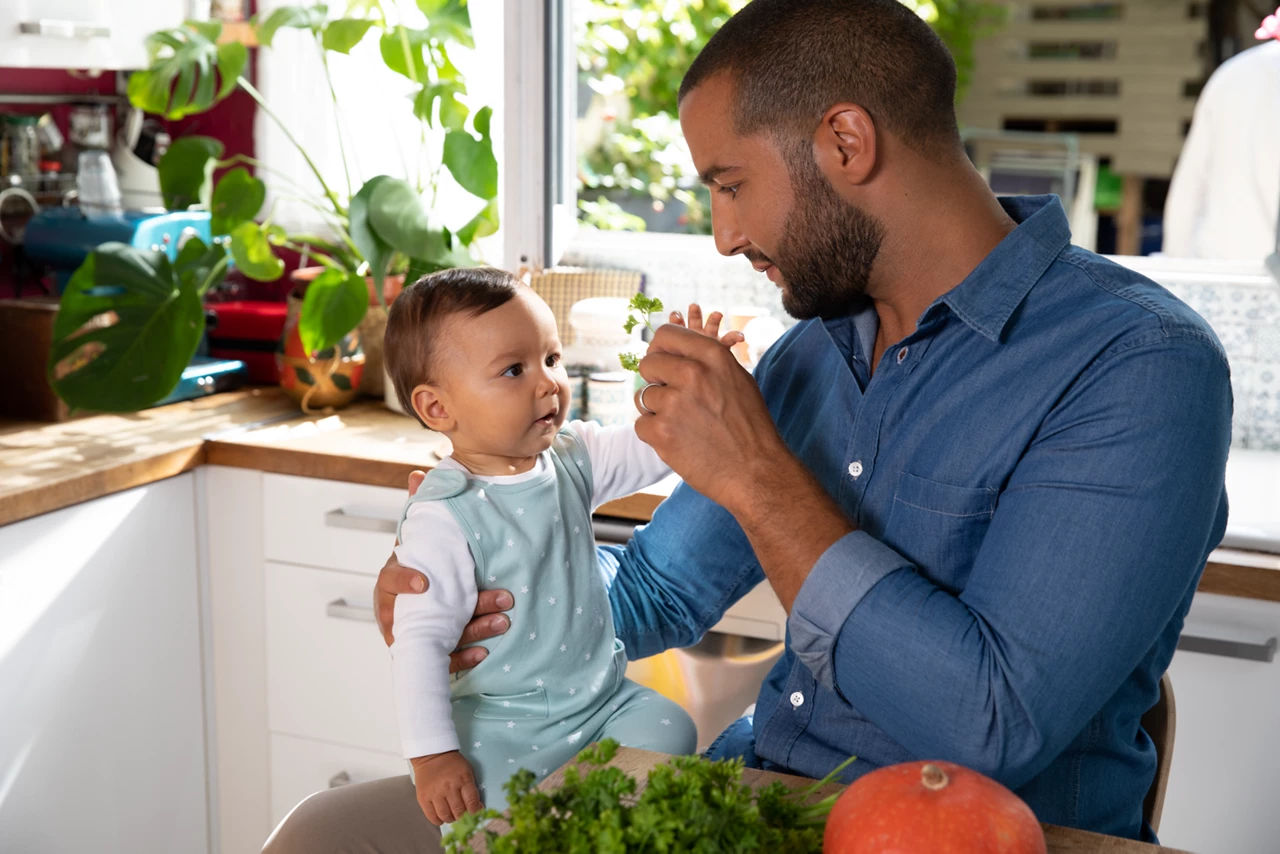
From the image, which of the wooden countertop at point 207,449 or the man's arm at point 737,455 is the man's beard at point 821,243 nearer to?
the man's arm at point 737,455

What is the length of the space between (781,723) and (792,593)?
0.91 feet

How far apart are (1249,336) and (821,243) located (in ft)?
4.42

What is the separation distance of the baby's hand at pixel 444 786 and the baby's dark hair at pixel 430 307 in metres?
0.37

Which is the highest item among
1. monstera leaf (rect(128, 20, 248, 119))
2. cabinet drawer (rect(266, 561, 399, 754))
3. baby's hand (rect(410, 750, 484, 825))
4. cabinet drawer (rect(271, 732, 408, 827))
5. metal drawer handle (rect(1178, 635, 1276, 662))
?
monstera leaf (rect(128, 20, 248, 119))

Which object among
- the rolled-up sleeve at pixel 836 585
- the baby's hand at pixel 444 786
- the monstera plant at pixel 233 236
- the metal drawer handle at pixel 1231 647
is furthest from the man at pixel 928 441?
the monstera plant at pixel 233 236

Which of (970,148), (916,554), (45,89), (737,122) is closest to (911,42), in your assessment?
(737,122)

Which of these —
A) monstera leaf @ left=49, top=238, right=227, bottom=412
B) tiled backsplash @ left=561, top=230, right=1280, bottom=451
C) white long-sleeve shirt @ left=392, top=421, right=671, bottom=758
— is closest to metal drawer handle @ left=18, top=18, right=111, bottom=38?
monstera leaf @ left=49, top=238, right=227, bottom=412

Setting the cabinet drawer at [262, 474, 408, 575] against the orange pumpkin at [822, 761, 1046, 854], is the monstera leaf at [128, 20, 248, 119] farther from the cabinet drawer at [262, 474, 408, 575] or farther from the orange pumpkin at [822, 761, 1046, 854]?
the orange pumpkin at [822, 761, 1046, 854]

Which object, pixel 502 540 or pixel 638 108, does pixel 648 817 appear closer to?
pixel 502 540

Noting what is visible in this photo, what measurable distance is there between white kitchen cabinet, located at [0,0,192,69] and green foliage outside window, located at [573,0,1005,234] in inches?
34.4

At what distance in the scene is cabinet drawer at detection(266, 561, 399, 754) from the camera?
2230 millimetres

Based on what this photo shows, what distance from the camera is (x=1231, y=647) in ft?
5.53

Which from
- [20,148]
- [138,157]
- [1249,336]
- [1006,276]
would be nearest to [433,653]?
[1006,276]

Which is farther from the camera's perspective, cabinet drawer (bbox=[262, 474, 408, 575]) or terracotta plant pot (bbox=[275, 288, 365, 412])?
terracotta plant pot (bbox=[275, 288, 365, 412])
